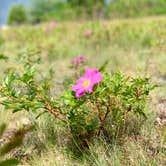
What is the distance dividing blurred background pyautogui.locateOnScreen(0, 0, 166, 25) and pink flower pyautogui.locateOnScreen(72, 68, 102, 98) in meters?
14.0

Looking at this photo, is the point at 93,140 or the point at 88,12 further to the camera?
the point at 88,12

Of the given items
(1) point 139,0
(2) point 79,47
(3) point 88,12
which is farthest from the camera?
(1) point 139,0

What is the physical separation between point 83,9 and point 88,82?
637 inches

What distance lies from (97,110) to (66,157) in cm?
33

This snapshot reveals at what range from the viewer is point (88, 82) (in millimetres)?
2361

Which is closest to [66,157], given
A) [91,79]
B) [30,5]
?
[91,79]

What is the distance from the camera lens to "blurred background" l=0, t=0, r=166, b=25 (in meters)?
17.9

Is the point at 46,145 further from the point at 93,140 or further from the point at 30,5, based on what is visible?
the point at 30,5

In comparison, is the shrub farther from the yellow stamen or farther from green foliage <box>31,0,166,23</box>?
green foliage <box>31,0,166,23</box>

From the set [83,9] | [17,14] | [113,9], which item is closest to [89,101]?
[83,9]

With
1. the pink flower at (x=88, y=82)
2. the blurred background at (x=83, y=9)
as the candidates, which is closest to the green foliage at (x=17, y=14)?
the blurred background at (x=83, y=9)

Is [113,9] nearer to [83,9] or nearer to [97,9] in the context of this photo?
[97,9]

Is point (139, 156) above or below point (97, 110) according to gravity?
below

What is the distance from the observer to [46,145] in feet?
9.89
